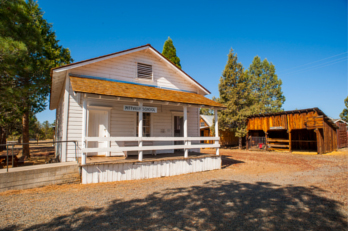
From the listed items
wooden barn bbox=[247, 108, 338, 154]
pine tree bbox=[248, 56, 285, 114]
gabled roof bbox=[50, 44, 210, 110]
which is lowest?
wooden barn bbox=[247, 108, 338, 154]

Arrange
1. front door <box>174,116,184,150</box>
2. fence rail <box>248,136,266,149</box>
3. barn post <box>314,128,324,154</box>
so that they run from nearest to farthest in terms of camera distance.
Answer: front door <box>174,116,184,150</box>, barn post <box>314,128,324,154</box>, fence rail <box>248,136,266,149</box>

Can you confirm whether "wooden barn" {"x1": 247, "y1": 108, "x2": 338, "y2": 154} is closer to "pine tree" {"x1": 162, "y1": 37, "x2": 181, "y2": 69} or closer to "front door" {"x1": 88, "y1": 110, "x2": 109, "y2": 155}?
"pine tree" {"x1": 162, "y1": 37, "x2": 181, "y2": 69}

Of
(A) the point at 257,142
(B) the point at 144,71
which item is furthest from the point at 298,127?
(B) the point at 144,71

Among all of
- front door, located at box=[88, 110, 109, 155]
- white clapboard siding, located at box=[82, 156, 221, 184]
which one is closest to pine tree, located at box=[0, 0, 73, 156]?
front door, located at box=[88, 110, 109, 155]

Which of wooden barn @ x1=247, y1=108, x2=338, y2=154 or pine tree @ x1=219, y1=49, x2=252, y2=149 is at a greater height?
pine tree @ x1=219, y1=49, x2=252, y2=149

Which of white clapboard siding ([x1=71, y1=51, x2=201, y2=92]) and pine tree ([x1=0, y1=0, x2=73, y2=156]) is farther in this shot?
pine tree ([x1=0, y1=0, x2=73, y2=156])

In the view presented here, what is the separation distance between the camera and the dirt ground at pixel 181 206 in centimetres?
412

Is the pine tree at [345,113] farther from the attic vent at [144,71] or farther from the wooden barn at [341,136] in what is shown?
the attic vent at [144,71]

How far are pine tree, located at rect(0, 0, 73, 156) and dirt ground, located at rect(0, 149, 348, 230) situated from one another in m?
8.74

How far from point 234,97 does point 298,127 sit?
804cm

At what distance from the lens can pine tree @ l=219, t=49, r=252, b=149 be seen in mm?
24984

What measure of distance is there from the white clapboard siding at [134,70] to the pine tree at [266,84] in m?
29.9

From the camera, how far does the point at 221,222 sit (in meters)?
4.20

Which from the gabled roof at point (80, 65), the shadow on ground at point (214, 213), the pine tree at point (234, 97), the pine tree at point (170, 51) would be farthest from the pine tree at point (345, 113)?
the shadow on ground at point (214, 213)
